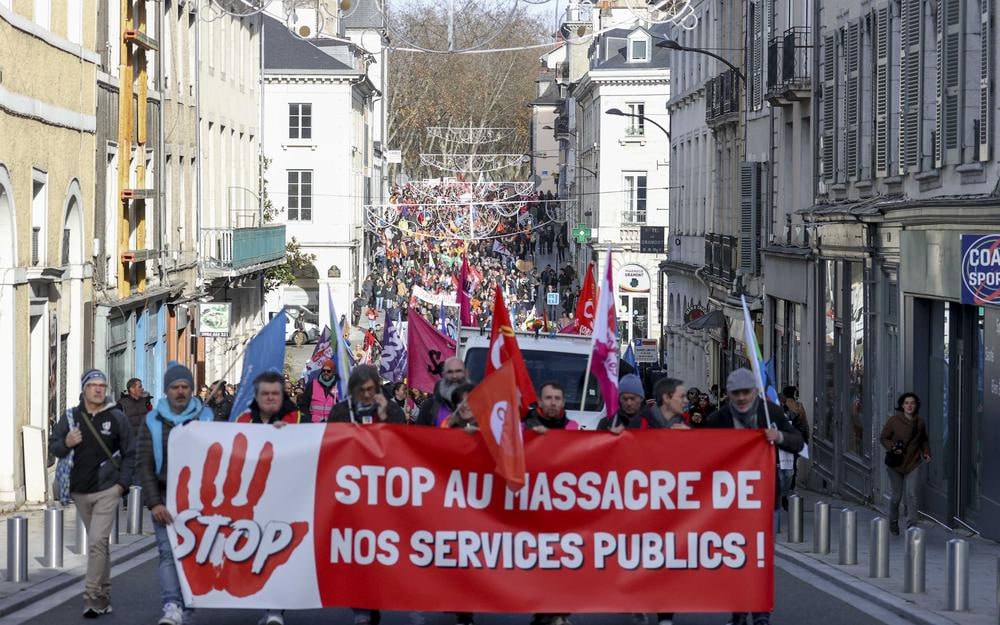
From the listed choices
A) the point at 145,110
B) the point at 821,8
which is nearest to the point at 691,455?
the point at 821,8

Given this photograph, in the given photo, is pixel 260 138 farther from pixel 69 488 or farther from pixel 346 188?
pixel 69 488

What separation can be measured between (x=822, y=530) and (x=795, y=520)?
1392 mm

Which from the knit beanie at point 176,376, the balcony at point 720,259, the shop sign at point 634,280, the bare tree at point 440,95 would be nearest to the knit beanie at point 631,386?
the knit beanie at point 176,376

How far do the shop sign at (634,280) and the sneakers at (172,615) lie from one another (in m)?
51.2

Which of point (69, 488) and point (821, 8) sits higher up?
point (821, 8)

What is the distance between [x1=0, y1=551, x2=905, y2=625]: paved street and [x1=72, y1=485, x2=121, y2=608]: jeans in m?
0.17

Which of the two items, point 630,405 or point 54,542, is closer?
point 630,405

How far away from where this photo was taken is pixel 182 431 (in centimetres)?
1116

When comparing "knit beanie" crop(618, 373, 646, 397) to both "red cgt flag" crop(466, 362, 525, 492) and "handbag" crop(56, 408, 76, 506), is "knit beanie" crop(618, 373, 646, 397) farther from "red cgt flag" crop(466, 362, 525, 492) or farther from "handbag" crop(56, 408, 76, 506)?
"handbag" crop(56, 408, 76, 506)

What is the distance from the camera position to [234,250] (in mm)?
43031

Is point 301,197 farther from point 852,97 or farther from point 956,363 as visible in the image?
point 956,363

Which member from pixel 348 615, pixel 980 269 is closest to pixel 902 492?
pixel 980 269

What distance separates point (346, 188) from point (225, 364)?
24.9 m

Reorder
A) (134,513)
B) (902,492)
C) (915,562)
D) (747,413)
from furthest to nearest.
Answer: (134,513) < (902,492) < (915,562) < (747,413)
